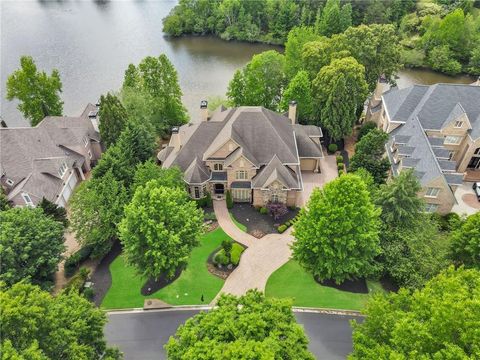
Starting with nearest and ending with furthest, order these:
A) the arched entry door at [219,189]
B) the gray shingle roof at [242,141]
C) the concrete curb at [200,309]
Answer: the concrete curb at [200,309]
the gray shingle roof at [242,141]
the arched entry door at [219,189]

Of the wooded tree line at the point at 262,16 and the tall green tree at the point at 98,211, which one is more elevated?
the wooded tree line at the point at 262,16

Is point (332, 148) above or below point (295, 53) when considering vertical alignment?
below

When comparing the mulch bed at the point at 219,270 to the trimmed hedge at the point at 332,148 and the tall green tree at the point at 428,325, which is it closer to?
the tall green tree at the point at 428,325

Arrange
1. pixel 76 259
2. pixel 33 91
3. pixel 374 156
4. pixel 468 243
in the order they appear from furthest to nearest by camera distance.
A: pixel 33 91
pixel 374 156
pixel 76 259
pixel 468 243

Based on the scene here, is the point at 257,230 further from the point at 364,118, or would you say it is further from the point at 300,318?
the point at 364,118

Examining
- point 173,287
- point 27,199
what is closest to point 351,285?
point 173,287

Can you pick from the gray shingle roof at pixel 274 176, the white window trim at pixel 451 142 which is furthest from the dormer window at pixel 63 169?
the white window trim at pixel 451 142

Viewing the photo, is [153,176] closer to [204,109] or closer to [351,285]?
[204,109]
